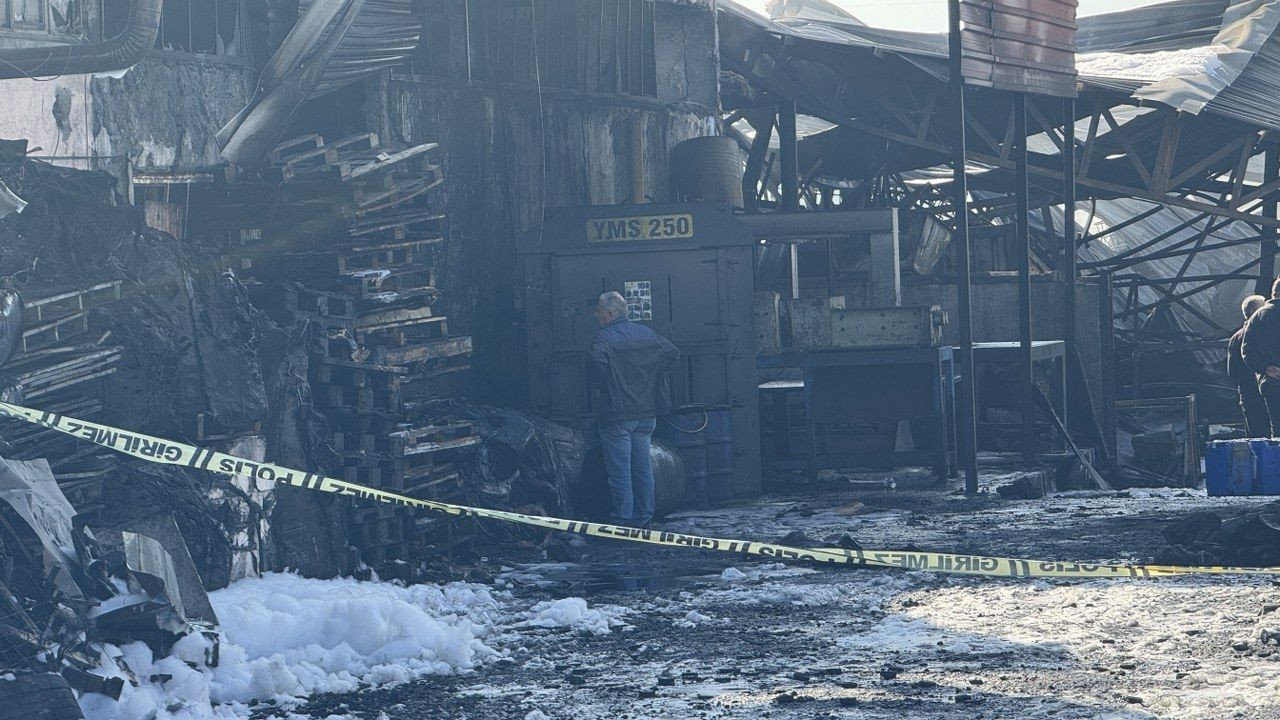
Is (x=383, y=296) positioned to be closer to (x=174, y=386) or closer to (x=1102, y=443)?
(x=174, y=386)

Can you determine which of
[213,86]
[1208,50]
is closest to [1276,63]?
[1208,50]

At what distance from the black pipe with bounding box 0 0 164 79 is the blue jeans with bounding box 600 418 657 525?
472 cm

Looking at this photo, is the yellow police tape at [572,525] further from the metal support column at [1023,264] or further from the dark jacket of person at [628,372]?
the metal support column at [1023,264]

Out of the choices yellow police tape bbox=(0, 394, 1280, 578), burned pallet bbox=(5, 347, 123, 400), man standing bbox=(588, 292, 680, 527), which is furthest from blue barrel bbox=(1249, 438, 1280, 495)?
burned pallet bbox=(5, 347, 123, 400)

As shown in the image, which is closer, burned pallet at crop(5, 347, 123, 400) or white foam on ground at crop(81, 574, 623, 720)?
white foam on ground at crop(81, 574, 623, 720)

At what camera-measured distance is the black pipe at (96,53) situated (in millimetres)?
10750

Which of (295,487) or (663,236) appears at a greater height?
(663,236)

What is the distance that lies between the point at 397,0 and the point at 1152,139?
11165mm

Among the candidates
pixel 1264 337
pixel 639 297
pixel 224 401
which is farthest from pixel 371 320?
pixel 1264 337

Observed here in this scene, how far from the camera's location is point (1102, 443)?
1712 cm

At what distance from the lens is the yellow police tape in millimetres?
8133

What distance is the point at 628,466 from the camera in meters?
12.5

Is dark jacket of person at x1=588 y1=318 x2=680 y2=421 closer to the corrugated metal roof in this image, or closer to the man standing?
the man standing

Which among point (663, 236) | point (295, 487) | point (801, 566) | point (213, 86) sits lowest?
point (801, 566)
